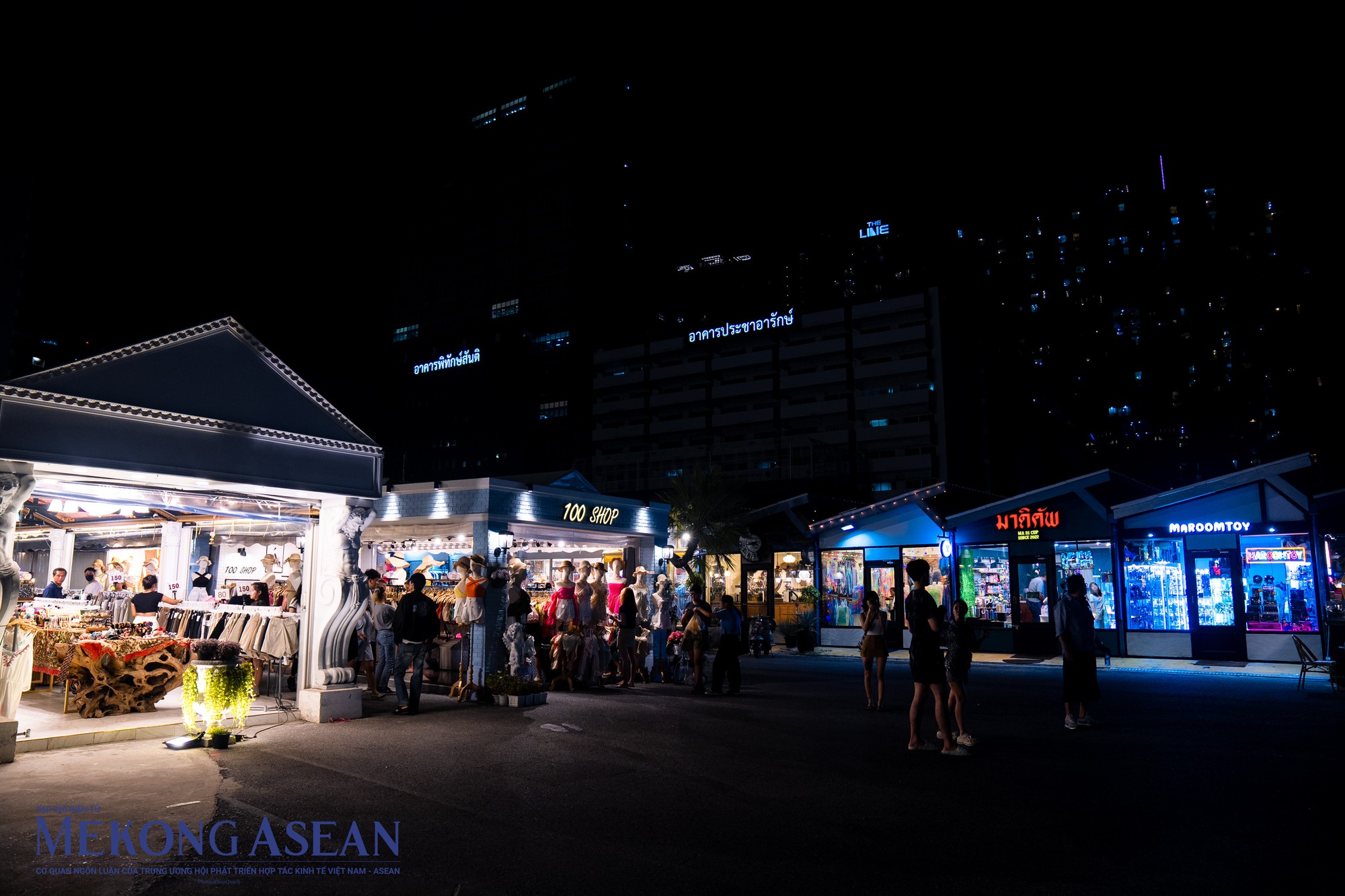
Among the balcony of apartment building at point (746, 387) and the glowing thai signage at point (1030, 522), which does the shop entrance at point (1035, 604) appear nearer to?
the glowing thai signage at point (1030, 522)

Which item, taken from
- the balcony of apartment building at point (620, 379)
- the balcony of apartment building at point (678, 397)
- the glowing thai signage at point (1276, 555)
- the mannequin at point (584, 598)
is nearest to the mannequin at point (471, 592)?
the mannequin at point (584, 598)

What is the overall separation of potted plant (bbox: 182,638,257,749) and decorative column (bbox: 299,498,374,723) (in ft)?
4.94

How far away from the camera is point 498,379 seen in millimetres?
82625

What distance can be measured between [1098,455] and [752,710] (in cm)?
6414

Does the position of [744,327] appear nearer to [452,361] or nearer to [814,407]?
[814,407]

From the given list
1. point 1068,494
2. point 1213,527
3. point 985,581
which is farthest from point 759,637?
point 1213,527

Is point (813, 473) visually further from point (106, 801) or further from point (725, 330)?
point (106, 801)

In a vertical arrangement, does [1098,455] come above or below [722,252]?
below

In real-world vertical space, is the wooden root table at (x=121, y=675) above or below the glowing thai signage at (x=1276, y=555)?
below

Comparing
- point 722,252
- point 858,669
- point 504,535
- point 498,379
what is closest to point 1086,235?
point 722,252

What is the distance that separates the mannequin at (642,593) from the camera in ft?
49.0

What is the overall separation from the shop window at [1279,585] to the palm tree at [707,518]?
1352cm

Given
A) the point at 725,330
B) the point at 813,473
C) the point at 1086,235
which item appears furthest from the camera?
the point at 1086,235

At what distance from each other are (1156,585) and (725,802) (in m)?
16.5
